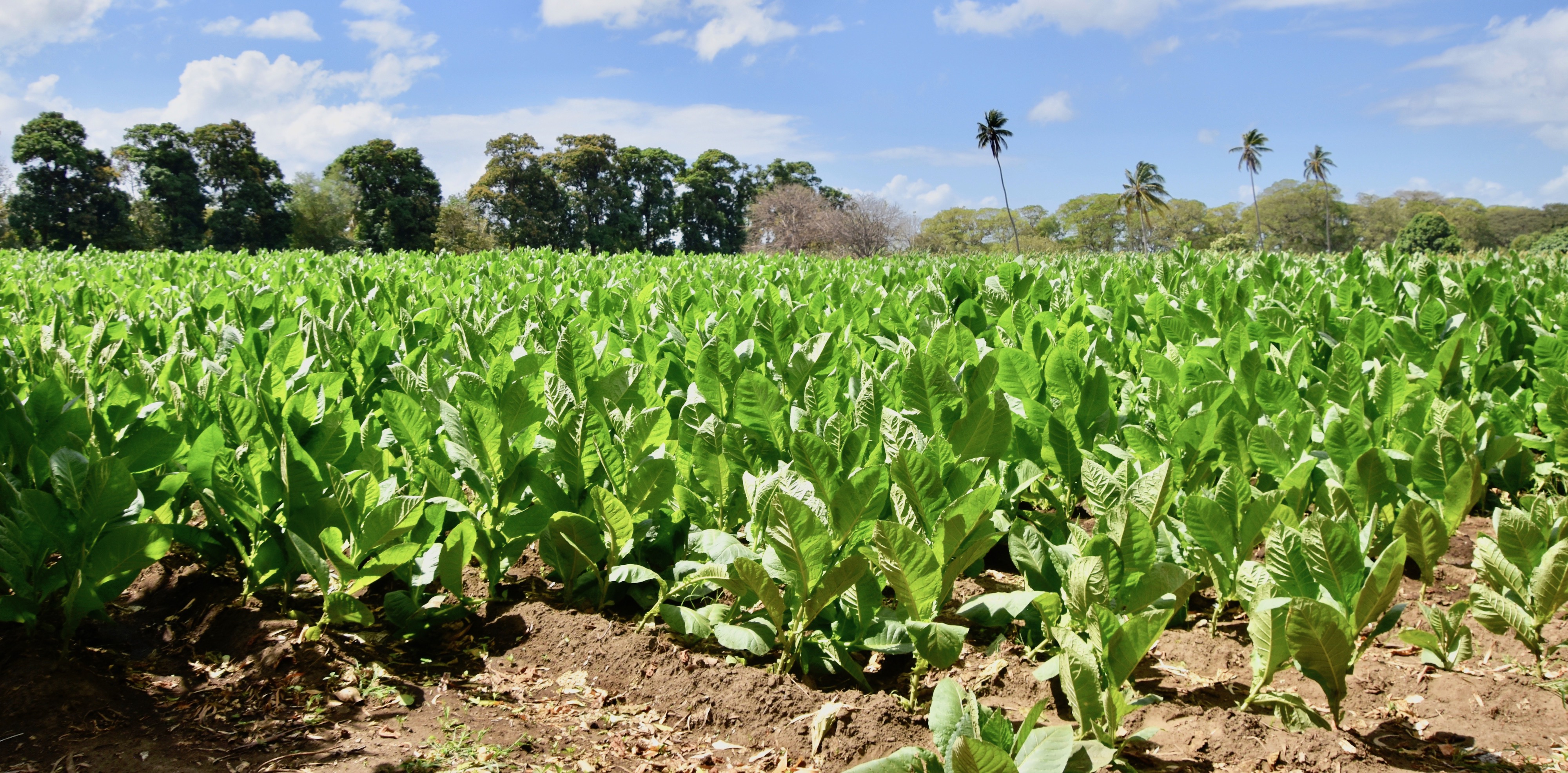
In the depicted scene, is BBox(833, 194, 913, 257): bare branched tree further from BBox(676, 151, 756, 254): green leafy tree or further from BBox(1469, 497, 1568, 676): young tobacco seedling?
BBox(1469, 497, 1568, 676): young tobacco seedling

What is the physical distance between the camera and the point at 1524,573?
213cm

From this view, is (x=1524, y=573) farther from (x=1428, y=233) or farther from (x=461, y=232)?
(x=1428, y=233)

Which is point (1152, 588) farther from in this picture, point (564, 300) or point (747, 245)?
point (747, 245)

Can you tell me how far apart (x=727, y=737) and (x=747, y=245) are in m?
89.0

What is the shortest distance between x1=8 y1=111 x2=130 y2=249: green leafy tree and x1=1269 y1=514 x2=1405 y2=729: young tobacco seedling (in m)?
69.6

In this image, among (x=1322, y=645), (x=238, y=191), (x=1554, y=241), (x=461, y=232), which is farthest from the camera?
(x=461, y=232)

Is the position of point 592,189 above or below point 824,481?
above

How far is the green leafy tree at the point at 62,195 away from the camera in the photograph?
185ft

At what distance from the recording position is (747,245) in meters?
89.6

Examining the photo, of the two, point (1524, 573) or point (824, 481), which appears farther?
point (824, 481)

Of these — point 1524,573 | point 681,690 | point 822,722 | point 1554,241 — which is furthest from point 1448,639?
point 1554,241

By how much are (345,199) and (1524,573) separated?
289 feet

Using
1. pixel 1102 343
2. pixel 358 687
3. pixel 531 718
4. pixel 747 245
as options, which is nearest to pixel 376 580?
pixel 358 687

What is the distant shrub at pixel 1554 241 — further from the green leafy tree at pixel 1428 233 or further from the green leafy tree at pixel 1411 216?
the green leafy tree at pixel 1411 216
